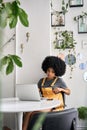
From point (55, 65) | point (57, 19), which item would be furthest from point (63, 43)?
point (55, 65)

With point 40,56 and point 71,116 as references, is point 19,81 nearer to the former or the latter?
point 40,56

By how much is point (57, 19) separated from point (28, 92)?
1644 mm

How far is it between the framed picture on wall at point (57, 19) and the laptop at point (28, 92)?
4.99ft

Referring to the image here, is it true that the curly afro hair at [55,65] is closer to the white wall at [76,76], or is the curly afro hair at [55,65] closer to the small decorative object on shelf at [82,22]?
the white wall at [76,76]

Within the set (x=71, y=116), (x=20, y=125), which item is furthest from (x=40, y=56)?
(x=71, y=116)

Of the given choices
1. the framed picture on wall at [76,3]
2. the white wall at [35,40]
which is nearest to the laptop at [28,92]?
the white wall at [35,40]

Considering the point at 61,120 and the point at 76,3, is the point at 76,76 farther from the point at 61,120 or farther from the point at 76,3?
the point at 61,120

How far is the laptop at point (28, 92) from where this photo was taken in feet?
9.18

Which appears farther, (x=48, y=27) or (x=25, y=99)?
(x=48, y=27)

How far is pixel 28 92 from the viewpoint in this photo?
2832 mm

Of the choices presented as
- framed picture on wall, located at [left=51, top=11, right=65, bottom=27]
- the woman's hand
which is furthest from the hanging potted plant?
the woman's hand

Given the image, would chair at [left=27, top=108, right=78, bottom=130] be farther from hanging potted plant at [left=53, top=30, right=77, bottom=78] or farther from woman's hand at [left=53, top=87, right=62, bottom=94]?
hanging potted plant at [left=53, top=30, right=77, bottom=78]

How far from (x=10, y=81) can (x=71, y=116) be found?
7.70ft

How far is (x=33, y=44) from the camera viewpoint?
157 inches
